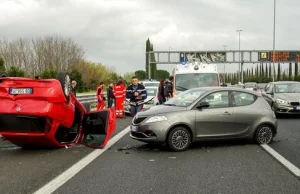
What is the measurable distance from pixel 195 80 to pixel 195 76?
0.19 m

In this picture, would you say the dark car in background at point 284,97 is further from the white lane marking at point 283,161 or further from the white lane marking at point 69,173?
the white lane marking at point 69,173

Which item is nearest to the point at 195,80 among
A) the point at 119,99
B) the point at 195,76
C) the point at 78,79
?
the point at 195,76

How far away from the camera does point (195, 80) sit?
1670 cm

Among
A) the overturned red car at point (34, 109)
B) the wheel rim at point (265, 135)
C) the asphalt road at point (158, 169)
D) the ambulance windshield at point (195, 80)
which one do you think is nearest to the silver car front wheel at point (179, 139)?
the asphalt road at point (158, 169)

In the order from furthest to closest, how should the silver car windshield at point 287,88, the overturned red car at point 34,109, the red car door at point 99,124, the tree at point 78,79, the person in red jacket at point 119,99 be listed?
the tree at point 78,79
the silver car windshield at point 287,88
the person in red jacket at point 119,99
the red car door at point 99,124
the overturned red car at point 34,109

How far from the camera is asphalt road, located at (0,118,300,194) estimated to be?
5855mm

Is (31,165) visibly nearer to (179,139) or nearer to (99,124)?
(99,124)

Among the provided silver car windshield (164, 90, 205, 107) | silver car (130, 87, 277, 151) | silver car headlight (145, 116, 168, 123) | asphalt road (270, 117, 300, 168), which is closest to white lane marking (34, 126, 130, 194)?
silver car (130, 87, 277, 151)

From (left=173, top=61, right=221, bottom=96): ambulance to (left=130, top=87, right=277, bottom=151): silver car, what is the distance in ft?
21.4

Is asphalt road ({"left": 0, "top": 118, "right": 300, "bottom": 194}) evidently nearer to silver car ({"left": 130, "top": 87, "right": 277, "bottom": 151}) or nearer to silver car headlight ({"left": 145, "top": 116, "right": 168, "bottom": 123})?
silver car ({"left": 130, "top": 87, "right": 277, "bottom": 151})

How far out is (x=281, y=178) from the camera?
639 centimetres

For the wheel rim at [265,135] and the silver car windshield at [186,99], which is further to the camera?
the wheel rim at [265,135]

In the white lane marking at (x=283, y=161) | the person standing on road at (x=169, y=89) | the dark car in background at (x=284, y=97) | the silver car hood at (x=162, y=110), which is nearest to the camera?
the white lane marking at (x=283, y=161)

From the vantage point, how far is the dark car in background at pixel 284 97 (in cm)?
1652
